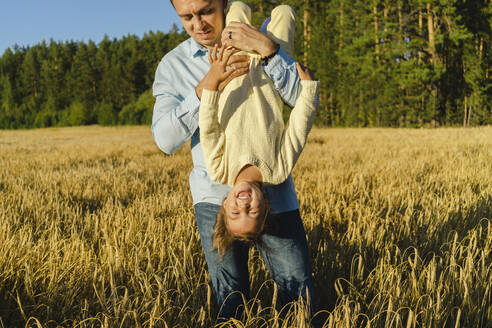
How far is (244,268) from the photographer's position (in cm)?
170

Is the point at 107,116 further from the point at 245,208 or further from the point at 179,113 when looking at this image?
the point at 245,208

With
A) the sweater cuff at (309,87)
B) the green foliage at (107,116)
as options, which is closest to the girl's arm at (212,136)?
the sweater cuff at (309,87)

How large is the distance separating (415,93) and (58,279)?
27.6 m

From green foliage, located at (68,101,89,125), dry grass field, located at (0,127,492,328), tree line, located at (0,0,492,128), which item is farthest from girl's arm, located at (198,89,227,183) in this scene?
green foliage, located at (68,101,89,125)

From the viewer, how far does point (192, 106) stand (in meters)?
1.45

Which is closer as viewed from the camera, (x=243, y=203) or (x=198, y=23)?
(x=243, y=203)

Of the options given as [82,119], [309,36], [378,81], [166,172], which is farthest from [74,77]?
[166,172]

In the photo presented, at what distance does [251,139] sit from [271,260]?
60 cm

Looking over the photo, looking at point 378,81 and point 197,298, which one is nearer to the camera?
point 197,298

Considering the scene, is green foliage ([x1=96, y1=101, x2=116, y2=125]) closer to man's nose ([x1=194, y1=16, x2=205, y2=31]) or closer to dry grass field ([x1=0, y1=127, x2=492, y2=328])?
dry grass field ([x1=0, y1=127, x2=492, y2=328])

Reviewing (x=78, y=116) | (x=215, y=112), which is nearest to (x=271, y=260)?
(x=215, y=112)

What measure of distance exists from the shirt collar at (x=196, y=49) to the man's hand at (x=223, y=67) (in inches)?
13.1

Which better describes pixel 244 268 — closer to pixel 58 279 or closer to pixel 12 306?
pixel 58 279

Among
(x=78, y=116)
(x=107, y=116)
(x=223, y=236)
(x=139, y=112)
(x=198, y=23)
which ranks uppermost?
(x=139, y=112)
